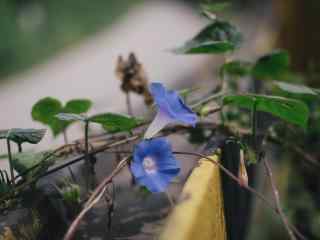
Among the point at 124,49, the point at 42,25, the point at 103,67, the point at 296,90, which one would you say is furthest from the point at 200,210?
the point at 42,25

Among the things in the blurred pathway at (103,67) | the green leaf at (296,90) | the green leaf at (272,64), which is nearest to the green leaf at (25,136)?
the green leaf at (296,90)

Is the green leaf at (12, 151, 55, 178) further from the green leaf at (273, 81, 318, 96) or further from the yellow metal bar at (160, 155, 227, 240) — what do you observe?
the green leaf at (273, 81, 318, 96)

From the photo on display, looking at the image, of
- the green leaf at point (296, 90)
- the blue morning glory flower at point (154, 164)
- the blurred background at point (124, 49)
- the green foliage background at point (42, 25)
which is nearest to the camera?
the blue morning glory flower at point (154, 164)

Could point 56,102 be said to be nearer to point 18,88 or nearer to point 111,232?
point 111,232

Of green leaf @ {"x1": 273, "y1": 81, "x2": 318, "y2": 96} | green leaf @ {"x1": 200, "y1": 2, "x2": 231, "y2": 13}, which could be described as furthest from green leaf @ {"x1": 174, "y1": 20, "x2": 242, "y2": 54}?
green leaf @ {"x1": 273, "y1": 81, "x2": 318, "y2": 96}

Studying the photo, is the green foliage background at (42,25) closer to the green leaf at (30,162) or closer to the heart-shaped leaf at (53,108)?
the heart-shaped leaf at (53,108)

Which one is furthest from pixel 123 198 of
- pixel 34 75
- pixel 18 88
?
pixel 34 75
